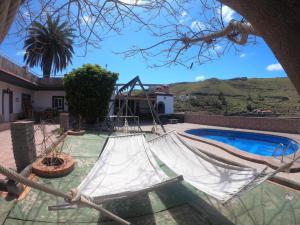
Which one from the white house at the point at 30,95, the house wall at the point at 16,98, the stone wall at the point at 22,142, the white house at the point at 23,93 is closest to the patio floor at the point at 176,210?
the stone wall at the point at 22,142

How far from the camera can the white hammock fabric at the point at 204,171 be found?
12.5 feet

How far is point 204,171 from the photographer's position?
4.68m

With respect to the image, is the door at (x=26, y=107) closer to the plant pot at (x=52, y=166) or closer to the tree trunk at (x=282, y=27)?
the plant pot at (x=52, y=166)

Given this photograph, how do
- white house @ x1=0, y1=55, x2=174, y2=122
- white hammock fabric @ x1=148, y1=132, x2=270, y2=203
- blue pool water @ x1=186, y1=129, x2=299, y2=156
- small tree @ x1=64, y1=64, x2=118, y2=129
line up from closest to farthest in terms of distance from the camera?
white hammock fabric @ x1=148, y1=132, x2=270, y2=203 < blue pool water @ x1=186, y1=129, x2=299, y2=156 < white house @ x1=0, y1=55, x2=174, y2=122 < small tree @ x1=64, y1=64, x2=118, y2=129

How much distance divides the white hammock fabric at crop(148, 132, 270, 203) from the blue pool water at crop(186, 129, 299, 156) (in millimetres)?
7829

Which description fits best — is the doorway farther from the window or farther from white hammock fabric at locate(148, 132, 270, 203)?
white hammock fabric at locate(148, 132, 270, 203)

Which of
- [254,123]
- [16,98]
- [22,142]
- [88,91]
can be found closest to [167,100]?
[254,123]

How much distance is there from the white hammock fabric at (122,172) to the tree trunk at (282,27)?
8.80ft

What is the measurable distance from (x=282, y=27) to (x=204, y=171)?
12.9ft

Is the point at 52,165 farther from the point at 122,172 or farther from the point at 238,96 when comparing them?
the point at 238,96

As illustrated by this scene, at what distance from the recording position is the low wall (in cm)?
1458

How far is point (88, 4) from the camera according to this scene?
3.00 meters

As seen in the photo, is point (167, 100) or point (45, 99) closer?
point (45, 99)

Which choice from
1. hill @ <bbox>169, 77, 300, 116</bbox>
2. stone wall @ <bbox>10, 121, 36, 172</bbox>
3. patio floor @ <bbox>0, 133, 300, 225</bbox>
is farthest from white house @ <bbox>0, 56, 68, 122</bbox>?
hill @ <bbox>169, 77, 300, 116</bbox>
